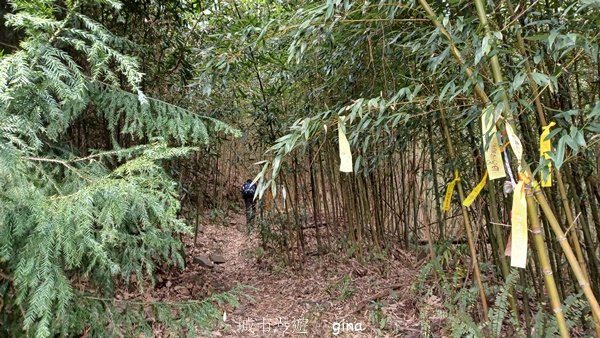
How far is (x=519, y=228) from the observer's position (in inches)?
37.9

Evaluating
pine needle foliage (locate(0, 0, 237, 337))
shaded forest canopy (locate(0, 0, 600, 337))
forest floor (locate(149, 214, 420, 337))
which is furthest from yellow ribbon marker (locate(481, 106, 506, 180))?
forest floor (locate(149, 214, 420, 337))

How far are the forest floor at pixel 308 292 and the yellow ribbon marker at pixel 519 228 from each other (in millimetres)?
1512

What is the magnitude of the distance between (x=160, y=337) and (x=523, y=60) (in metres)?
2.29

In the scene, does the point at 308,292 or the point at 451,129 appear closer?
the point at 451,129

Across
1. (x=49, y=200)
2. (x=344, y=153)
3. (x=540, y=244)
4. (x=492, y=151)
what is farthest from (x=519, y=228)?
(x=49, y=200)

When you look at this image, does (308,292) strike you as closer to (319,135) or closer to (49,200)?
(319,135)

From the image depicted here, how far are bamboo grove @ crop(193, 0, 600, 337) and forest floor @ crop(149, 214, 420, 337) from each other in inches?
9.3

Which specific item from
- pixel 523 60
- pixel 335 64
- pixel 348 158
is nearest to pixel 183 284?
pixel 335 64

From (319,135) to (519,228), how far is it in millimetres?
805

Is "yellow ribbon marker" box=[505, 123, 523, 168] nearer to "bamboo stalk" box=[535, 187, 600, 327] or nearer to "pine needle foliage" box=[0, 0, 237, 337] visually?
"bamboo stalk" box=[535, 187, 600, 327]

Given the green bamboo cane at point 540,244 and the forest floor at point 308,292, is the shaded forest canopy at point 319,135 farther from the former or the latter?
the forest floor at point 308,292

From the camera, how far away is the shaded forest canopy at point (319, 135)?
1057mm

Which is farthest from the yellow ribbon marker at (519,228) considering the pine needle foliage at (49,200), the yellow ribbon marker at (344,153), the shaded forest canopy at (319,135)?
the pine needle foliage at (49,200)

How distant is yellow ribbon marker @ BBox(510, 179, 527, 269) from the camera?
3.15ft
